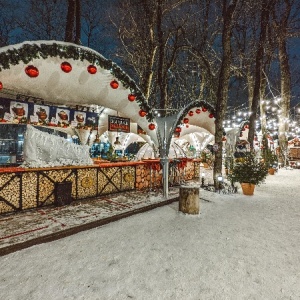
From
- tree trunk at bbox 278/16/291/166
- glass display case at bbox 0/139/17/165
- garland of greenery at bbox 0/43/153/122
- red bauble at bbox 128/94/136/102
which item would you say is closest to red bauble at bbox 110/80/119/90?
garland of greenery at bbox 0/43/153/122

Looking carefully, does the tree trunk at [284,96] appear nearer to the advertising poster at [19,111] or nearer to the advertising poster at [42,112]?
the advertising poster at [42,112]

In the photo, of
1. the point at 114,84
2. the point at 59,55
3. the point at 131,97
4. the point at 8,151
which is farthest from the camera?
the point at 8,151

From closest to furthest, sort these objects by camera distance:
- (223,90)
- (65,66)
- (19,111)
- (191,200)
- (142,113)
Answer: (65,66) → (191,200) → (19,111) → (142,113) → (223,90)

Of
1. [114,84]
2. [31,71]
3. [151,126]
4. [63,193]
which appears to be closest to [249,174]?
[151,126]

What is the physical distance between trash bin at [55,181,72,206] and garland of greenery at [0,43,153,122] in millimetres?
3644

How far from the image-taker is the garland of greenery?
472cm

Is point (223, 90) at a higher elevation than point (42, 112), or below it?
higher

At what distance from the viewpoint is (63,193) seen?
688cm

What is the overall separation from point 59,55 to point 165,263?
17.5 ft

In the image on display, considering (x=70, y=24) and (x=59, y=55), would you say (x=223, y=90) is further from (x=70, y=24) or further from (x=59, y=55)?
(x=70, y=24)

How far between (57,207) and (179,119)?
5.17m

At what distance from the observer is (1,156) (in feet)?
46.1

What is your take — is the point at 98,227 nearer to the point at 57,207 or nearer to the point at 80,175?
the point at 57,207

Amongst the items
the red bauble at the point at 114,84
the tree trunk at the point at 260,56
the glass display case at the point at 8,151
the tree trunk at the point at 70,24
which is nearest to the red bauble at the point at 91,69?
the red bauble at the point at 114,84
